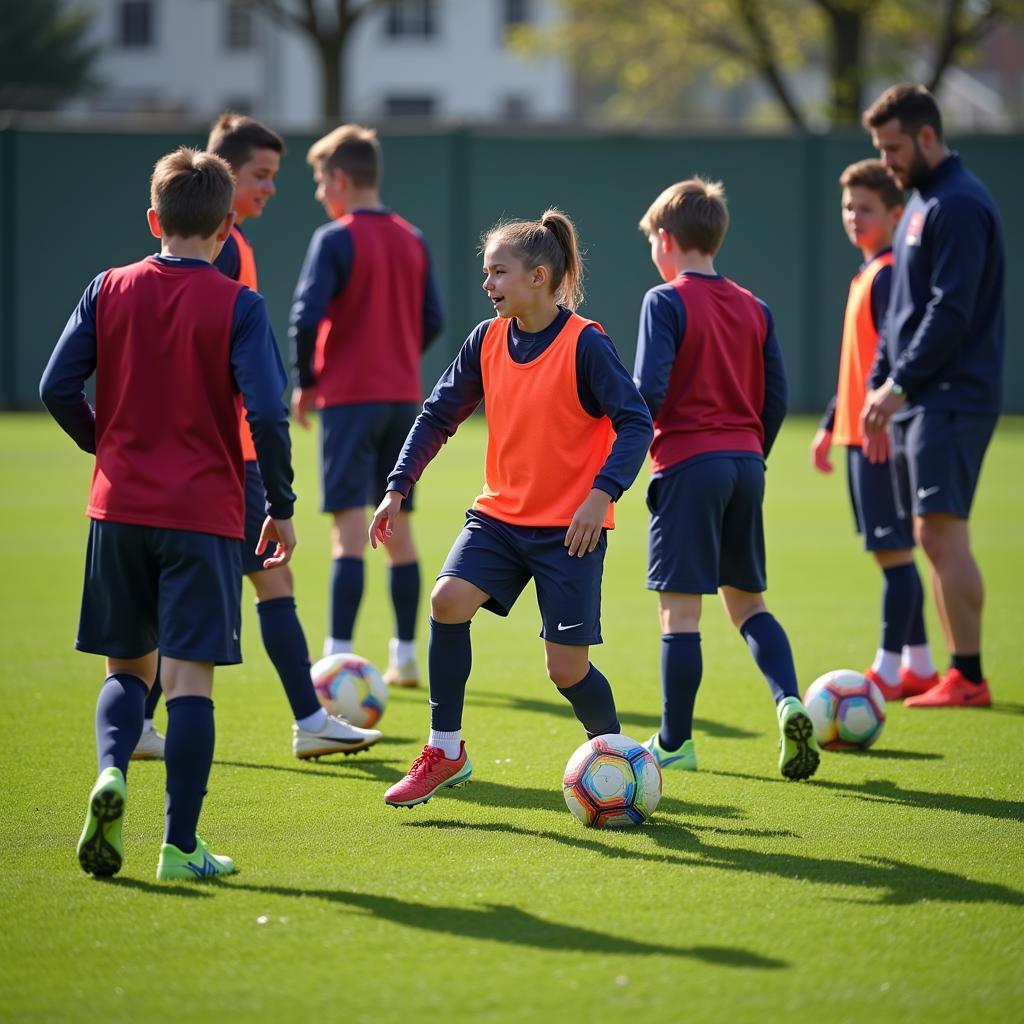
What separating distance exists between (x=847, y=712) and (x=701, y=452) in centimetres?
122

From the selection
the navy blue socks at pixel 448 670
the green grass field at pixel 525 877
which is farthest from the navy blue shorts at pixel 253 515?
the navy blue socks at pixel 448 670

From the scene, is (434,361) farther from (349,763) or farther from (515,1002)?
(515,1002)

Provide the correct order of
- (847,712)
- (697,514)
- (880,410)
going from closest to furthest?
(697,514), (847,712), (880,410)

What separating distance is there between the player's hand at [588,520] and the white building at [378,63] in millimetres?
54883

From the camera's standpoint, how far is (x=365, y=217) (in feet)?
25.0

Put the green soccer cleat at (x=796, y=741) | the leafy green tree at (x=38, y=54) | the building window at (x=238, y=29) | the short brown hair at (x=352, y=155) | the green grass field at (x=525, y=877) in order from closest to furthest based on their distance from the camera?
the green grass field at (x=525, y=877) < the green soccer cleat at (x=796, y=741) < the short brown hair at (x=352, y=155) < the leafy green tree at (x=38, y=54) < the building window at (x=238, y=29)

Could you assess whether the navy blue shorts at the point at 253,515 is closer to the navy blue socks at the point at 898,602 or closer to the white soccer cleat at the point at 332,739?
the white soccer cleat at the point at 332,739

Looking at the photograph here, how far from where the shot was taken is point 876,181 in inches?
289

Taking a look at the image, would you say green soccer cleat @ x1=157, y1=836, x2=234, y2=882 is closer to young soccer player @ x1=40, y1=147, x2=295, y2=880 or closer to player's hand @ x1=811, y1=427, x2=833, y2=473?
young soccer player @ x1=40, y1=147, x2=295, y2=880

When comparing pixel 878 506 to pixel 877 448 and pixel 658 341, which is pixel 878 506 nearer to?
pixel 877 448

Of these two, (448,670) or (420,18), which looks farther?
(420,18)

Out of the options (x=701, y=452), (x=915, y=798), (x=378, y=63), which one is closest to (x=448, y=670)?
(x=701, y=452)

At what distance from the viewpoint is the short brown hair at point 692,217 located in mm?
5695

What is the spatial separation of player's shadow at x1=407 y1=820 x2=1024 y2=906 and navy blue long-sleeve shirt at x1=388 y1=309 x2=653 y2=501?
3.41 feet
